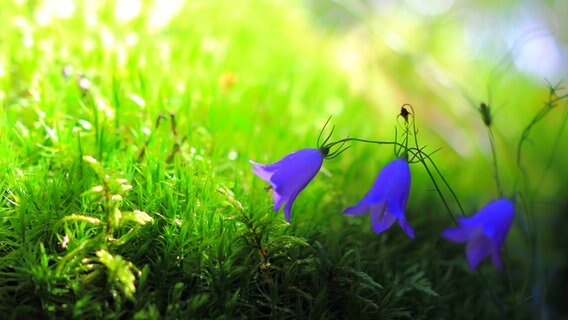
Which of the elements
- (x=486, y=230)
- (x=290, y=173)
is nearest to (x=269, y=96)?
(x=290, y=173)

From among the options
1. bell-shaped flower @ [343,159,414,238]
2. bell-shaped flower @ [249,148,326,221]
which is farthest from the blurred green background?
bell-shaped flower @ [343,159,414,238]

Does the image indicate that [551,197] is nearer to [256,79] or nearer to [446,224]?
[446,224]

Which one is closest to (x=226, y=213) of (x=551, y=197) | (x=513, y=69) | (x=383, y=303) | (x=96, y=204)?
(x=96, y=204)

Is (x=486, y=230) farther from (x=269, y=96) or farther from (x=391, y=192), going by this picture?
(x=269, y=96)

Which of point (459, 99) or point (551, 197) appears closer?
point (551, 197)

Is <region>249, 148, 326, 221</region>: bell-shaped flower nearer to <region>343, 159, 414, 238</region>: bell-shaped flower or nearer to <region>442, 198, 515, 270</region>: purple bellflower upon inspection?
→ <region>343, 159, 414, 238</region>: bell-shaped flower

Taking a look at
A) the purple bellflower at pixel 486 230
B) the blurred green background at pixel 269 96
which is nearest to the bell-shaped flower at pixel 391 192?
the purple bellflower at pixel 486 230
